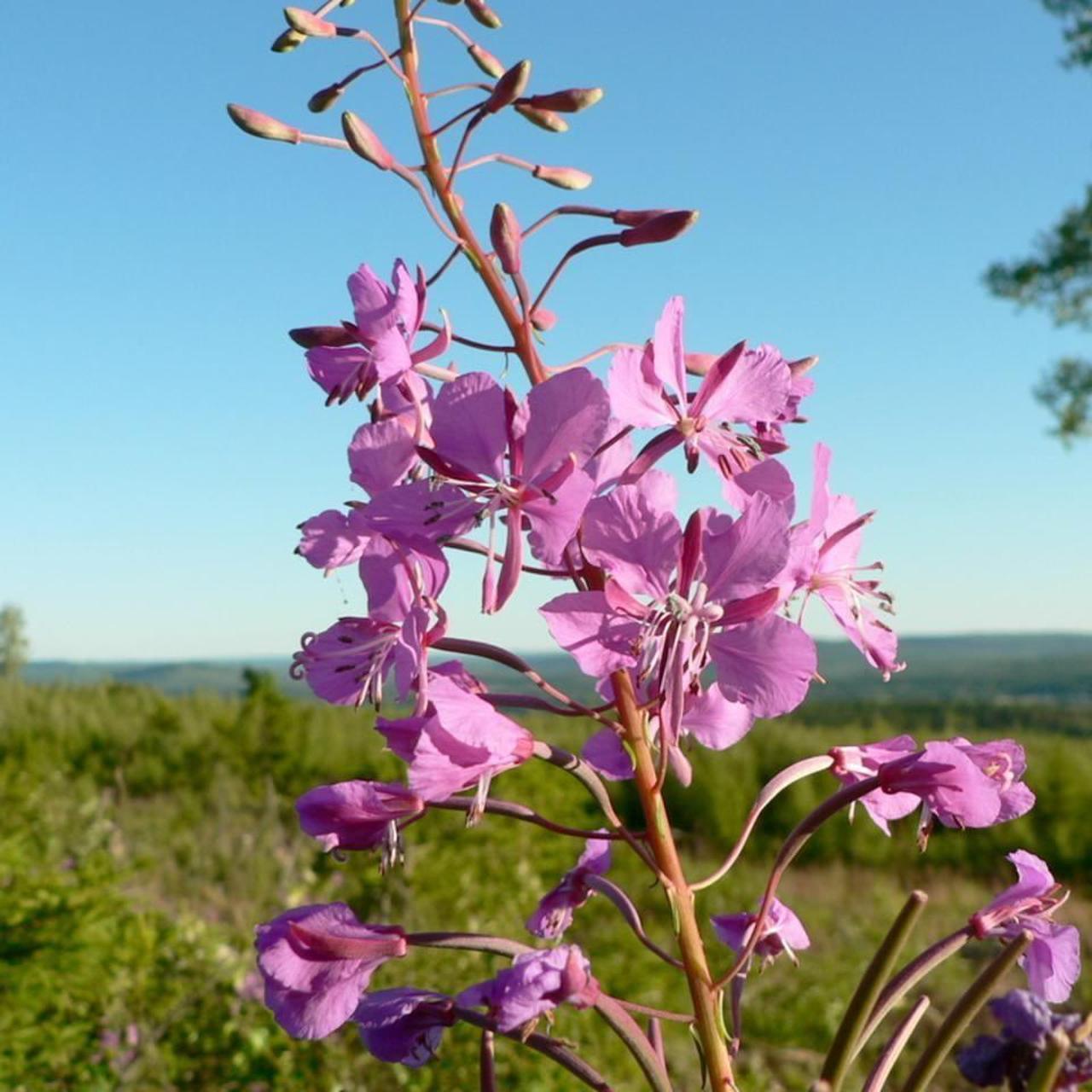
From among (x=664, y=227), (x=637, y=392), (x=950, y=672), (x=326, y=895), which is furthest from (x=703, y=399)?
(x=950, y=672)

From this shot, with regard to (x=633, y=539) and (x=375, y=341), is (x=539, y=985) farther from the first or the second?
(x=375, y=341)

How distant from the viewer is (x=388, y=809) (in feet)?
4.91

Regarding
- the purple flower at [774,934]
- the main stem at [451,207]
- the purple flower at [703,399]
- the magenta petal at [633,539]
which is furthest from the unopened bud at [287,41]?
the purple flower at [774,934]

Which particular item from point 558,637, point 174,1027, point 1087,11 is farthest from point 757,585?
point 1087,11

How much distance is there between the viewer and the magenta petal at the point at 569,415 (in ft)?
4.51

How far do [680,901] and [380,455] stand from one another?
0.65 metres

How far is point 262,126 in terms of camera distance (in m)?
1.75

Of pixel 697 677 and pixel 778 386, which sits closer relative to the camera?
pixel 697 677

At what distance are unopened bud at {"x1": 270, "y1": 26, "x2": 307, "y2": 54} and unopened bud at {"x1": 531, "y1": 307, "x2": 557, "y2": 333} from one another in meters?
0.55

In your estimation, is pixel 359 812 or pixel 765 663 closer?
pixel 765 663

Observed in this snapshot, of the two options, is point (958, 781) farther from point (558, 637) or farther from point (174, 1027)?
point (174, 1027)

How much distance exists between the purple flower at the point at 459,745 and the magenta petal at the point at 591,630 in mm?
111

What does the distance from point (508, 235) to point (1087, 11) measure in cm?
1721

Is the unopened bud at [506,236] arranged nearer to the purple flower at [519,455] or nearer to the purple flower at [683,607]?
the purple flower at [519,455]
